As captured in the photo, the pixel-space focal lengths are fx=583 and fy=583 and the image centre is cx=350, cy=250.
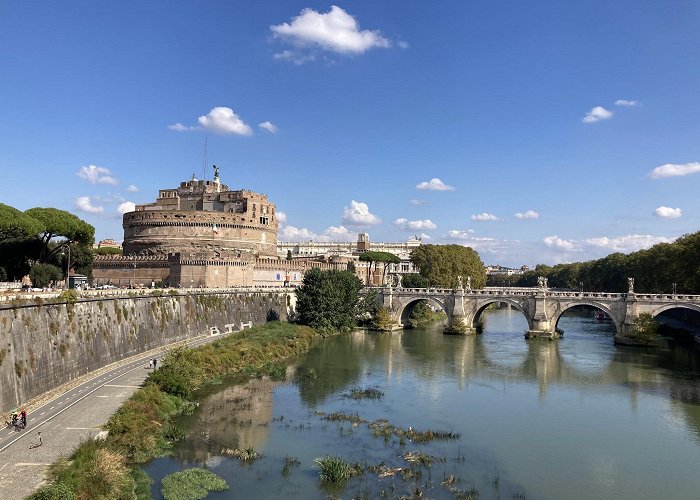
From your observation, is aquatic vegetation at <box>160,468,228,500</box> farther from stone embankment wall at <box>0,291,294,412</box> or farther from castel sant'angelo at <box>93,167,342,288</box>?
castel sant'angelo at <box>93,167,342,288</box>

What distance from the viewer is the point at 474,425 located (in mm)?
23781

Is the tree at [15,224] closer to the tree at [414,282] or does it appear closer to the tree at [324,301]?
the tree at [324,301]

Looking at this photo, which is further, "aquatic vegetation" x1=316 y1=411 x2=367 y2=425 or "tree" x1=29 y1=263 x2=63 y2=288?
"tree" x1=29 y1=263 x2=63 y2=288

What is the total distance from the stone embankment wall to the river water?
5.87 metres

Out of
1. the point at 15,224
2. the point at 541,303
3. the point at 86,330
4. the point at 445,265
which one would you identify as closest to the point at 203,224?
the point at 15,224

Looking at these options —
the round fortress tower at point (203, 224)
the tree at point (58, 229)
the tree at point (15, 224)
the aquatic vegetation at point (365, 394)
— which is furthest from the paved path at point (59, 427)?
the round fortress tower at point (203, 224)

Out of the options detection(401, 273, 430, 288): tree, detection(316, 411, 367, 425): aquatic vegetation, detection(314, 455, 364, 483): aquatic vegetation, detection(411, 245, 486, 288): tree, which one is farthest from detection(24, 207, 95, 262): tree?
detection(411, 245, 486, 288): tree

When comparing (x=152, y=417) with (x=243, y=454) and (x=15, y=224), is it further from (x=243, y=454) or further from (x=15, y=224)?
(x=15, y=224)

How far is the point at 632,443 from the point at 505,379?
11.6 m

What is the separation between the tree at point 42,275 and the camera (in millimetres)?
38656

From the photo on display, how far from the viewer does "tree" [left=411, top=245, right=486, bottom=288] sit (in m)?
75.4

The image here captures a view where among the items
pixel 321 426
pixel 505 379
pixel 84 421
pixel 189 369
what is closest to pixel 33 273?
pixel 189 369

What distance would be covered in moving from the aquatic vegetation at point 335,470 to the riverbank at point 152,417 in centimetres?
504

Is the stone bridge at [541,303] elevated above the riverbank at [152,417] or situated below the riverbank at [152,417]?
above
